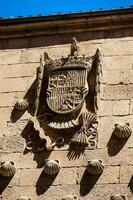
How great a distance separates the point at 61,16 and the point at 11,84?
46.8 inches

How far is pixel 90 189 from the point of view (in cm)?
718

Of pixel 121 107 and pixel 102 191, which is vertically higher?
pixel 121 107

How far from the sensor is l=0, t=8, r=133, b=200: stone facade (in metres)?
7.23

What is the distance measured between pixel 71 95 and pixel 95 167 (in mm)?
1054

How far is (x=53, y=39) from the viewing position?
8797 millimetres

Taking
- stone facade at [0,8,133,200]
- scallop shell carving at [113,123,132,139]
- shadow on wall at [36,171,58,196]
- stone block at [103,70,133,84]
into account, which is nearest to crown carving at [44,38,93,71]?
stone facade at [0,8,133,200]

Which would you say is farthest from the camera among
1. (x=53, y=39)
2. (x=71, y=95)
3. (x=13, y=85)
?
(x=53, y=39)

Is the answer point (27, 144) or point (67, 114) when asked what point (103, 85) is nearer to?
point (67, 114)

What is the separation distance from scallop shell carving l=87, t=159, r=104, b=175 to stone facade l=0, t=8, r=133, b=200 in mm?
52

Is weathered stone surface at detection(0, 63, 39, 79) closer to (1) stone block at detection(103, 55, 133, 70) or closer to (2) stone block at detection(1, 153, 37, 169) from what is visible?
(1) stone block at detection(103, 55, 133, 70)

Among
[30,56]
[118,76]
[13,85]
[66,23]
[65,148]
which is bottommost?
[65,148]

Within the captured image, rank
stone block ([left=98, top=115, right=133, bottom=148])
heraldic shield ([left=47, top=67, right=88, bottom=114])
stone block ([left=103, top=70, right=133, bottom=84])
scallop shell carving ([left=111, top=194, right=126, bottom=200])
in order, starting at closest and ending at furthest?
A: scallop shell carving ([left=111, top=194, right=126, bottom=200]) → stone block ([left=98, top=115, right=133, bottom=148]) → heraldic shield ([left=47, top=67, right=88, bottom=114]) → stone block ([left=103, top=70, right=133, bottom=84])

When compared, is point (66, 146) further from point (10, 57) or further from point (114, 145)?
point (10, 57)

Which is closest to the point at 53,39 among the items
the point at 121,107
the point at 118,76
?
the point at 118,76
